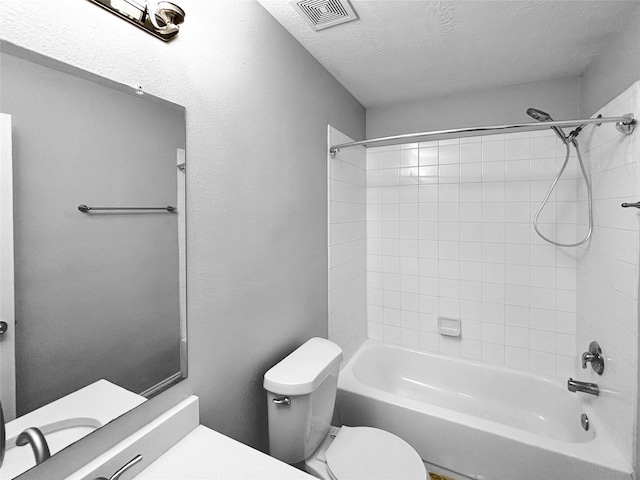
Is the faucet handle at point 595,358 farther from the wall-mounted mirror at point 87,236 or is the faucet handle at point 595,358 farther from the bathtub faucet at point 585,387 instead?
the wall-mounted mirror at point 87,236

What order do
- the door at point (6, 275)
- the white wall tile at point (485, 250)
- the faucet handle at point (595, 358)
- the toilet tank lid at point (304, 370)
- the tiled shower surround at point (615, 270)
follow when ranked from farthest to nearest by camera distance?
the white wall tile at point (485, 250), the faucet handle at point (595, 358), the tiled shower surround at point (615, 270), the toilet tank lid at point (304, 370), the door at point (6, 275)

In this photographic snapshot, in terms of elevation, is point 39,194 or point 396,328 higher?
point 39,194

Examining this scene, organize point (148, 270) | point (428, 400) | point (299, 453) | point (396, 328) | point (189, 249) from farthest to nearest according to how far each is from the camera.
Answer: point (396, 328) → point (428, 400) → point (299, 453) → point (189, 249) → point (148, 270)

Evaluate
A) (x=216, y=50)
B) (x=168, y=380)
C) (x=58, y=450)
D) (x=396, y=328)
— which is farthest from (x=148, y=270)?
(x=396, y=328)

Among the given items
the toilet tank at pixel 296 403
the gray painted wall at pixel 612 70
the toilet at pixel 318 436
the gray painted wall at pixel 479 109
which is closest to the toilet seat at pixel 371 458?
the toilet at pixel 318 436

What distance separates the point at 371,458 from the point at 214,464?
79cm

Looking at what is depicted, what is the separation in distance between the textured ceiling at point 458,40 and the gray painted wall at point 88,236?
0.94 m

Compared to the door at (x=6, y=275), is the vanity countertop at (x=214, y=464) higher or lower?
lower

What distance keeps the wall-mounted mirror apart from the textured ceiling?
3.10 ft

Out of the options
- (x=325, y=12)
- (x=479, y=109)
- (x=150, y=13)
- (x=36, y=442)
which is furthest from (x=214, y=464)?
(x=479, y=109)

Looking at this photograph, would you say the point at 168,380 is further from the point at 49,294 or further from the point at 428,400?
the point at 428,400

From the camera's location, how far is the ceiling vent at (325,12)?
1348mm

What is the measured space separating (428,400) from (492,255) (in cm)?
116

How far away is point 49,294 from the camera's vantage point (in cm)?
74
